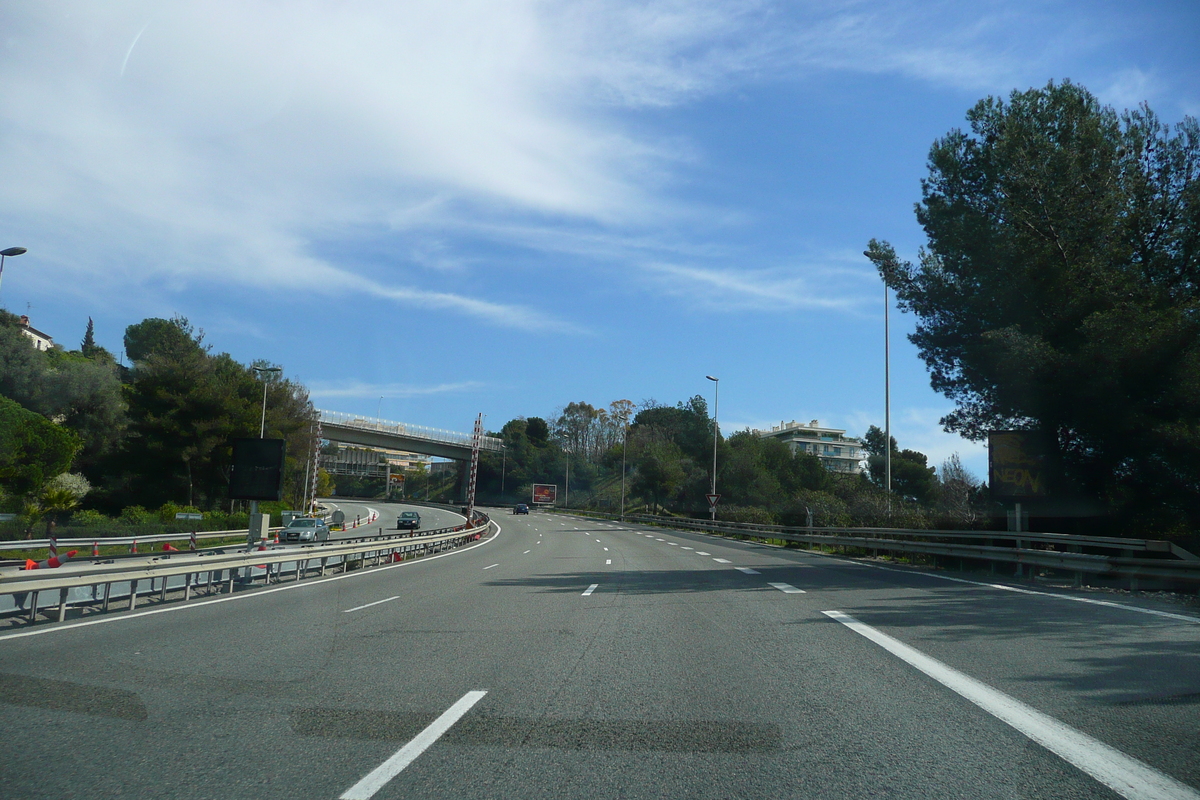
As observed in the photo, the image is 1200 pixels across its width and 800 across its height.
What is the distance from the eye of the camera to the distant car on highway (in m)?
41.7

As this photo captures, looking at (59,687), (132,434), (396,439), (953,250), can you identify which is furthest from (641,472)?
(59,687)

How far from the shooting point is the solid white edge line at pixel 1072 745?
14.2 ft

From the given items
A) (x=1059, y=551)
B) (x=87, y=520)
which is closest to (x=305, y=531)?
(x=87, y=520)

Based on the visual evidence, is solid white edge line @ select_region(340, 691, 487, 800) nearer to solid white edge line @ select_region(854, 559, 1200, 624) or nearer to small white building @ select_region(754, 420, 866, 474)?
solid white edge line @ select_region(854, 559, 1200, 624)

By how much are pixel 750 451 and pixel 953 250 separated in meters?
58.4

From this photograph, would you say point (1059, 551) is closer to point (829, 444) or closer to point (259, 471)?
point (259, 471)

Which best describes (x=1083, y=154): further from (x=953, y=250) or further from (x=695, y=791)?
(x=695, y=791)

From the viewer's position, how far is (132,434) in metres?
57.5

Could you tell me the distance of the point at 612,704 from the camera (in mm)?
6465

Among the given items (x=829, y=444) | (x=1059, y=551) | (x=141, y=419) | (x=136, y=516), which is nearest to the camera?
(x=1059, y=551)

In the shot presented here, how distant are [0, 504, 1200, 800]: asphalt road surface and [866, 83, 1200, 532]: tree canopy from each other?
31.7ft

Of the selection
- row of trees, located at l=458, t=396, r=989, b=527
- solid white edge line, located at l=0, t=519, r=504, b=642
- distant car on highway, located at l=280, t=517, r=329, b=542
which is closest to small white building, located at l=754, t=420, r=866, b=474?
row of trees, located at l=458, t=396, r=989, b=527

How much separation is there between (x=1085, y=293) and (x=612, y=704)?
19956 millimetres

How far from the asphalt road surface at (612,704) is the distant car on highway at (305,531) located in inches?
1214
